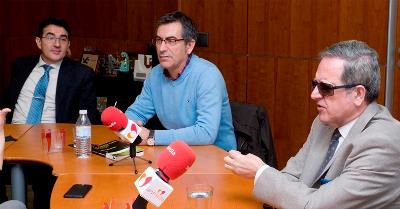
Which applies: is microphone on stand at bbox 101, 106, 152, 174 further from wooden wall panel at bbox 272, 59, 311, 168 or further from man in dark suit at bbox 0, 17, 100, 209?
wooden wall panel at bbox 272, 59, 311, 168

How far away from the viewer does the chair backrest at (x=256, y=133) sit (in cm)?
307

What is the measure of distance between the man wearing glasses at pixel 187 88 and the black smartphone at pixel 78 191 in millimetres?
894

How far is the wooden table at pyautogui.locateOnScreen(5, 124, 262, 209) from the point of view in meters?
2.11

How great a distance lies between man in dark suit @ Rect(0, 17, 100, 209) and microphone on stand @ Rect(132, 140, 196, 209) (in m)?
2.40

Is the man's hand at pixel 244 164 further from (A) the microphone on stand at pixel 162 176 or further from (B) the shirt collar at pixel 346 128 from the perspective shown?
(A) the microphone on stand at pixel 162 176

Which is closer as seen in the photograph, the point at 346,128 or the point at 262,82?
the point at 346,128

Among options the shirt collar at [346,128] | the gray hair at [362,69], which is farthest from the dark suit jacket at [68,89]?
the gray hair at [362,69]

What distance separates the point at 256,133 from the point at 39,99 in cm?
171

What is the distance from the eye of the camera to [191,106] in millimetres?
3191

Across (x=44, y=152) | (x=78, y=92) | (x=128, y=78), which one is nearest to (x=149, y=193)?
(x=44, y=152)

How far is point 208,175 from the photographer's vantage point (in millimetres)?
2436

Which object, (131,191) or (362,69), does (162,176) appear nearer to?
(131,191)

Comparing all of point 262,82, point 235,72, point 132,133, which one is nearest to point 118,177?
point 132,133

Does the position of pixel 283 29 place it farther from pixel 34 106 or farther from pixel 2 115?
pixel 2 115
